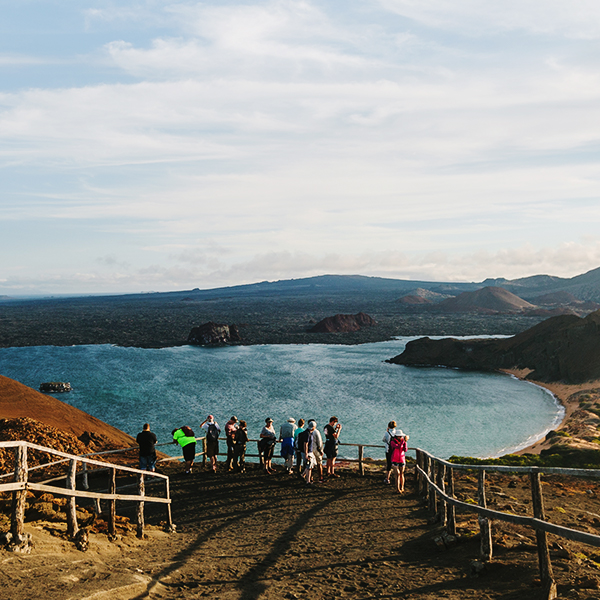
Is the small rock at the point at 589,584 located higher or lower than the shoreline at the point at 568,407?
higher

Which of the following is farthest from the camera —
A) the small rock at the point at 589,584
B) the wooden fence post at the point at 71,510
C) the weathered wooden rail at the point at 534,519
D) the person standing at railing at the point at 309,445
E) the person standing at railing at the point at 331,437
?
the person standing at railing at the point at 331,437

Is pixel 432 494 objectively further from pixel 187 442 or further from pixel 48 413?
pixel 48 413

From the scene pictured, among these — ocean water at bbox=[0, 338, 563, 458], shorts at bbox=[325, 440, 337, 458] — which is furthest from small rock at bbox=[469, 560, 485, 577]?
ocean water at bbox=[0, 338, 563, 458]

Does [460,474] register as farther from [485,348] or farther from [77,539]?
[485,348]

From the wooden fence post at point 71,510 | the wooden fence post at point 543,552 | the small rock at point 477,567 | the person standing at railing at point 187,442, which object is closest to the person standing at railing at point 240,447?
the person standing at railing at point 187,442

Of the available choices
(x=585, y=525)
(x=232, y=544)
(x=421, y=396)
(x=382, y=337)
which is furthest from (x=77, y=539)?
(x=382, y=337)

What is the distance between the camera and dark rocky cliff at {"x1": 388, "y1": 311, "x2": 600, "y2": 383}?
6191cm

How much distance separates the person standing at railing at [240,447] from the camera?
15.2m

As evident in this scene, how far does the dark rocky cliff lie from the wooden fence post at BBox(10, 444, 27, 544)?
63.6 metres

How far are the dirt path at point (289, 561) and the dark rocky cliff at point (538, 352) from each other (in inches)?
2262

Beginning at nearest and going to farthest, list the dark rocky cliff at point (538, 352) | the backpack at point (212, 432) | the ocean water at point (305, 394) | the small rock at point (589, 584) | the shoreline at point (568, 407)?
the small rock at point (589, 584) < the backpack at point (212, 432) < the shoreline at point (568, 407) < the ocean water at point (305, 394) < the dark rocky cliff at point (538, 352)

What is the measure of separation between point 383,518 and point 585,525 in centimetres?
483

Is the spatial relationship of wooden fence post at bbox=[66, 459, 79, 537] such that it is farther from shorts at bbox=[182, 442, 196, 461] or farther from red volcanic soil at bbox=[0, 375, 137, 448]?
red volcanic soil at bbox=[0, 375, 137, 448]

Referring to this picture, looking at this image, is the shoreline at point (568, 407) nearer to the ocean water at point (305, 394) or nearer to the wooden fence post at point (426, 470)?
the ocean water at point (305, 394)
